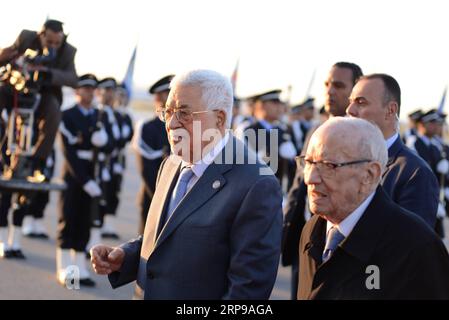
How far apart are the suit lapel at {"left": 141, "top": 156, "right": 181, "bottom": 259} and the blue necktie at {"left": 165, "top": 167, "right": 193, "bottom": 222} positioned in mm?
38

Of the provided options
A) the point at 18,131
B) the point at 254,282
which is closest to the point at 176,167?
the point at 254,282

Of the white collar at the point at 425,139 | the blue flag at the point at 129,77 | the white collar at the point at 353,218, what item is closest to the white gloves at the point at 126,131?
the blue flag at the point at 129,77

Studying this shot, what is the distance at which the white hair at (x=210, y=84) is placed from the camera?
362 cm

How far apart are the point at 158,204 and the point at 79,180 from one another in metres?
5.12

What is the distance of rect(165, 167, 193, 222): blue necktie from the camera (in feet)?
12.3

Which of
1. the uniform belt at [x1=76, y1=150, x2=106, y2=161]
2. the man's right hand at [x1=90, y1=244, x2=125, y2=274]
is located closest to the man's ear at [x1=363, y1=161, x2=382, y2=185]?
the man's right hand at [x1=90, y1=244, x2=125, y2=274]

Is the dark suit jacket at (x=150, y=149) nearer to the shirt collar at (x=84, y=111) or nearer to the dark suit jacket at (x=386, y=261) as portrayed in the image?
the shirt collar at (x=84, y=111)

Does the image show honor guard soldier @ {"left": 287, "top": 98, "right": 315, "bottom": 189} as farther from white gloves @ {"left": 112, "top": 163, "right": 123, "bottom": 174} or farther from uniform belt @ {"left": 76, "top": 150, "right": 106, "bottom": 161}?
uniform belt @ {"left": 76, "top": 150, "right": 106, "bottom": 161}

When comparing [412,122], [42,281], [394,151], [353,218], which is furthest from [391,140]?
[412,122]

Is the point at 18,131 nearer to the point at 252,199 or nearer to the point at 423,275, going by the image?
the point at 252,199

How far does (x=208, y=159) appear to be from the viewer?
3.68m

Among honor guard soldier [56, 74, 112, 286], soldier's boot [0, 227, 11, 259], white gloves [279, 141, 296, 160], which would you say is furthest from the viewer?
white gloves [279, 141, 296, 160]

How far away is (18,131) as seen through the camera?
728cm
